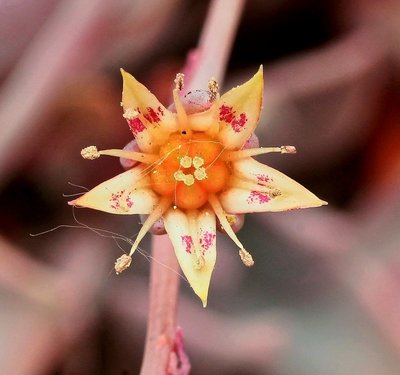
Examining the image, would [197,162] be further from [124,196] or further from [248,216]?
[248,216]

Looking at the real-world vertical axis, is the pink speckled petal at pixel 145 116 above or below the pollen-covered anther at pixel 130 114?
above

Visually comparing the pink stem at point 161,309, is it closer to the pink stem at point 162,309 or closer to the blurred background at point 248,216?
the pink stem at point 162,309

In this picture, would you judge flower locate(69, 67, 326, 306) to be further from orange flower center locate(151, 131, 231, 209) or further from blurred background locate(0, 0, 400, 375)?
blurred background locate(0, 0, 400, 375)

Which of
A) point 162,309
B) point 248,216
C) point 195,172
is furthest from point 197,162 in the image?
point 248,216

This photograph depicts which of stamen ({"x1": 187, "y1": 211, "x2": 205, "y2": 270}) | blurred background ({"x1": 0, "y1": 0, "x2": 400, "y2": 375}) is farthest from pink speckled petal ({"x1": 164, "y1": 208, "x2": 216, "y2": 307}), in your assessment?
blurred background ({"x1": 0, "y1": 0, "x2": 400, "y2": 375})

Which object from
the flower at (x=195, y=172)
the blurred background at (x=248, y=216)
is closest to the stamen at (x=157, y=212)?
the flower at (x=195, y=172)

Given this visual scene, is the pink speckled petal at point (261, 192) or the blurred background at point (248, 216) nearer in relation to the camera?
the pink speckled petal at point (261, 192)

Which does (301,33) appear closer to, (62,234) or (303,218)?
(303,218)
